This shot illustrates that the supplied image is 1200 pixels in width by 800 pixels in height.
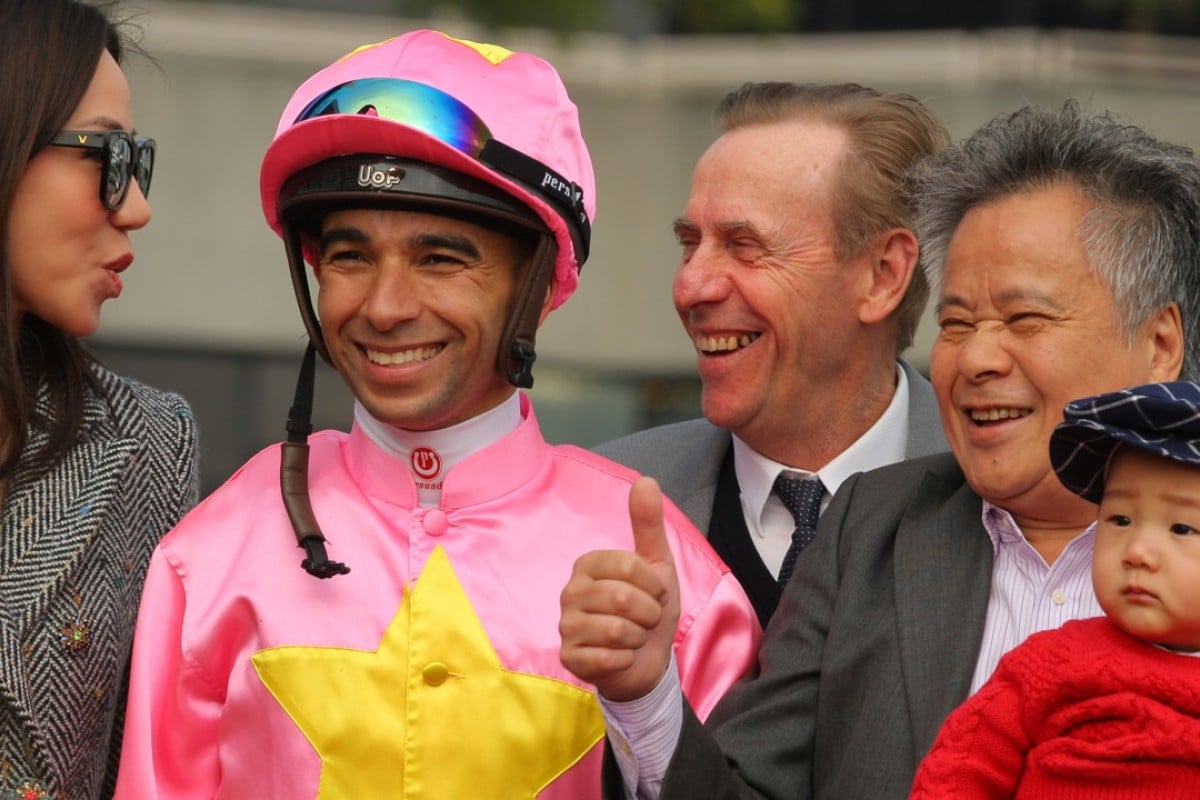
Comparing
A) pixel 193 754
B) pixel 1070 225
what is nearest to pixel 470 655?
pixel 193 754

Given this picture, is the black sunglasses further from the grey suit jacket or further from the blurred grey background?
the blurred grey background

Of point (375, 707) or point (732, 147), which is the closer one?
point (375, 707)

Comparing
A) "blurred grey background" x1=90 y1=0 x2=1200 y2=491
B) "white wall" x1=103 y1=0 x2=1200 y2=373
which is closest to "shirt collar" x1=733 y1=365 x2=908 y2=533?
"blurred grey background" x1=90 y1=0 x2=1200 y2=491

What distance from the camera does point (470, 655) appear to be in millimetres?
3691

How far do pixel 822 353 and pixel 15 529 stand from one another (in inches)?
80.9

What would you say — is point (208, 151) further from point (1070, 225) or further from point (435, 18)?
point (1070, 225)

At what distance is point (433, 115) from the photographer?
148 inches

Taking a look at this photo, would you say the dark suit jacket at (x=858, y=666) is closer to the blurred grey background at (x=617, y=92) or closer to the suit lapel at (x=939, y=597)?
the suit lapel at (x=939, y=597)

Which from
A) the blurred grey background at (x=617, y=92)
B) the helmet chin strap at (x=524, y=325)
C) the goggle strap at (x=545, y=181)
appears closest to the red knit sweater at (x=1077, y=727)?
the helmet chin strap at (x=524, y=325)

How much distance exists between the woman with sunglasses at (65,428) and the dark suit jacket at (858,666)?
116 centimetres

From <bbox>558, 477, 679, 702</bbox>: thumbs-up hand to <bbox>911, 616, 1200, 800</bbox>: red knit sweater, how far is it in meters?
0.51

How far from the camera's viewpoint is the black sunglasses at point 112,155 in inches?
160

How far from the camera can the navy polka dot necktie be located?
15.5 ft

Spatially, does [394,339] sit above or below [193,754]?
above
